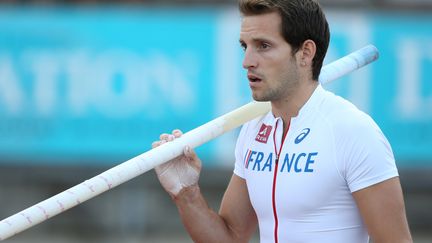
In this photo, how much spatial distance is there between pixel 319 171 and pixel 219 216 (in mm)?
674

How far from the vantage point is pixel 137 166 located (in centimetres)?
412

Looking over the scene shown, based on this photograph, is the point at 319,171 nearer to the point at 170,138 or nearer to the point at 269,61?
the point at 269,61

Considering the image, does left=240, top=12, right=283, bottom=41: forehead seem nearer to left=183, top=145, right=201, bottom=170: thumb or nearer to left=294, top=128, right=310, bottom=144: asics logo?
left=294, top=128, right=310, bottom=144: asics logo

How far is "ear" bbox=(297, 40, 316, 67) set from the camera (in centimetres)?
396

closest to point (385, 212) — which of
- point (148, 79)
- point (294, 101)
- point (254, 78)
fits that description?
point (294, 101)

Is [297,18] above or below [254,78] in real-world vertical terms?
above

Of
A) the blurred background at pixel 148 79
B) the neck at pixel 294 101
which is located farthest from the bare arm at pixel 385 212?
the blurred background at pixel 148 79

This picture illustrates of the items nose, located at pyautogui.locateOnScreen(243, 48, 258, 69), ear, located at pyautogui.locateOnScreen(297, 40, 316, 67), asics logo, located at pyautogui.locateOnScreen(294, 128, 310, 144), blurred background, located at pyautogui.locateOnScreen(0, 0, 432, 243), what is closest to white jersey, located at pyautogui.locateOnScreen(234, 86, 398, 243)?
asics logo, located at pyautogui.locateOnScreen(294, 128, 310, 144)

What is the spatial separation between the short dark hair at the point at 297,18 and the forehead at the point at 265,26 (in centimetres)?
2

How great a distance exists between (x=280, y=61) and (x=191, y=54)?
226 inches

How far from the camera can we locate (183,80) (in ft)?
31.5

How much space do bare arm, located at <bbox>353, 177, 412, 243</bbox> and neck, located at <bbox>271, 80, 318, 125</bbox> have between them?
1.53ft

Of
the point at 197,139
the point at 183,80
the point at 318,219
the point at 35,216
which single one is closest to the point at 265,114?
the point at 197,139

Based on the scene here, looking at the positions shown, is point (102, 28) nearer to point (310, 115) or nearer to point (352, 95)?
point (352, 95)
